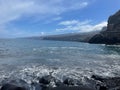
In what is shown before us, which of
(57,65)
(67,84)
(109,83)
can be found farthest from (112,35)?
(67,84)

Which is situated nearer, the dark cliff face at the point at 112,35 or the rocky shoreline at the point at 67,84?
the rocky shoreline at the point at 67,84

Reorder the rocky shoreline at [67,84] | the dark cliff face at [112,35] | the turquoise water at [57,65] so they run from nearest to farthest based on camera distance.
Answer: the rocky shoreline at [67,84], the turquoise water at [57,65], the dark cliff face at [112,35]

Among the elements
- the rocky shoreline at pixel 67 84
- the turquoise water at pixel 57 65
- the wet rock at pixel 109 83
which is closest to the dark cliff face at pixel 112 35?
the turquoise water at pixel 57 65

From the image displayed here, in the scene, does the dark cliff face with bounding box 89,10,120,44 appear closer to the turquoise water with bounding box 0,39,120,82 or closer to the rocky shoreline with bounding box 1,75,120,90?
the turquoise water with bounding box 0,39,120,82

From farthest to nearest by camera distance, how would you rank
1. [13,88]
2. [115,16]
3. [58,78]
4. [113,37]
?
[115,16] < [113,37] < [58,78] < [13,88]

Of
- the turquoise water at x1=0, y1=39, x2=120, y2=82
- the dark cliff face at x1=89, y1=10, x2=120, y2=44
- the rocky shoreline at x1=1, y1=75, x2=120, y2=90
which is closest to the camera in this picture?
the rocky shoreline at x1=1, y1=75, x2=120, y2=90

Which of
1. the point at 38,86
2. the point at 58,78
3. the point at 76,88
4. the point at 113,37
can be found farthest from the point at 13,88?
the point at 113,37

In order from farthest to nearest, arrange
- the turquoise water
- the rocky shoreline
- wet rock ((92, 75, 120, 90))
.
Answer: the turquoise water < wet rock ((92, 75, 120, 90)) < the rocky shoreline

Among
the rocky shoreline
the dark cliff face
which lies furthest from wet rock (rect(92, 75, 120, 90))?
the dark cliff face

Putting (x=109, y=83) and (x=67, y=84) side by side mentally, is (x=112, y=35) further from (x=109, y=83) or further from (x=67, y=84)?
(x=67, y=84)

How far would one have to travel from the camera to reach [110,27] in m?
155

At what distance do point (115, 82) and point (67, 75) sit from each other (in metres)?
7.34

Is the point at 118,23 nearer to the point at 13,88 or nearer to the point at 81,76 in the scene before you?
the point at 81,76

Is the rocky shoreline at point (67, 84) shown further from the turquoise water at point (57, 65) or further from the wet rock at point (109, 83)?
the turquoise water at point (57, 65)
